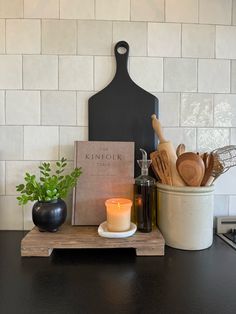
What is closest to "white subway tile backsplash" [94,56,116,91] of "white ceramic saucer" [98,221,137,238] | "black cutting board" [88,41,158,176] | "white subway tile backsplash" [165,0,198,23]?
"black cutting board" [88,41,158,176]

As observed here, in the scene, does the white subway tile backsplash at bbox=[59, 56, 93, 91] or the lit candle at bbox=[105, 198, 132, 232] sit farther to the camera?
the white subway tile backsplash at bbox=[59, 56, 93, 91]

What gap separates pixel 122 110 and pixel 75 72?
7.9 inches

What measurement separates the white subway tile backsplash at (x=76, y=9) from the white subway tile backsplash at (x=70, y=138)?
0.37m

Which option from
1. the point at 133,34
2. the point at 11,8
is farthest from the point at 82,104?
the point at 11,8

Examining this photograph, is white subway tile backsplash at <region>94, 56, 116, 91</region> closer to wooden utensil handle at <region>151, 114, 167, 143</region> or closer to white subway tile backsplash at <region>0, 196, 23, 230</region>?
wooden utensil handle at <region>151, 114, 167, 143</region>

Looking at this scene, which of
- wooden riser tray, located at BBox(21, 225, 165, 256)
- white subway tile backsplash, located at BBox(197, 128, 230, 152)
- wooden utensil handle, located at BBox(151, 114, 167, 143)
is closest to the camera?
wooden riser tray, located at BBox(21, 225, 165, 256)

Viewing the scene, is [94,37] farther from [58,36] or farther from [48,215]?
[48,215]

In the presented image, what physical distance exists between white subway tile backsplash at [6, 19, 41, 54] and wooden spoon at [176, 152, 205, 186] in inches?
23.1

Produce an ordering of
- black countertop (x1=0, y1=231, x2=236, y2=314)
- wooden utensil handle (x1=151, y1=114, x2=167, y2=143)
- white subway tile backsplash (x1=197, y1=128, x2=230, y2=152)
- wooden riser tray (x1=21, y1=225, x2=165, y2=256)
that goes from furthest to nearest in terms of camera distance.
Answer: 1. white subway tile backsplash (x1=197, y1=128, x2=230, y2=152)
2. wooden utensil handle (x1=151, y1=114, x2=167, y2=143)
3. wooden riser tray (x1=21, y1=225, x2=165, y2=256)
4. black countertop (x1=0, y1=231, x2=236, y2=314)

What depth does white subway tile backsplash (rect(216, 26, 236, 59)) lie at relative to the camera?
34.7 inches

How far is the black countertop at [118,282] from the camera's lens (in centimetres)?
50

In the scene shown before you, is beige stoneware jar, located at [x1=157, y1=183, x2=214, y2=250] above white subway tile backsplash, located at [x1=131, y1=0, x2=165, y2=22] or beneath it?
beneath

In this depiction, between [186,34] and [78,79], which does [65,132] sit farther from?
[186,34]

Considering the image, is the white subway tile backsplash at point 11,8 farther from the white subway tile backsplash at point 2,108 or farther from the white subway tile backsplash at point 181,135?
the white subway tile backsplash at point 181,135
